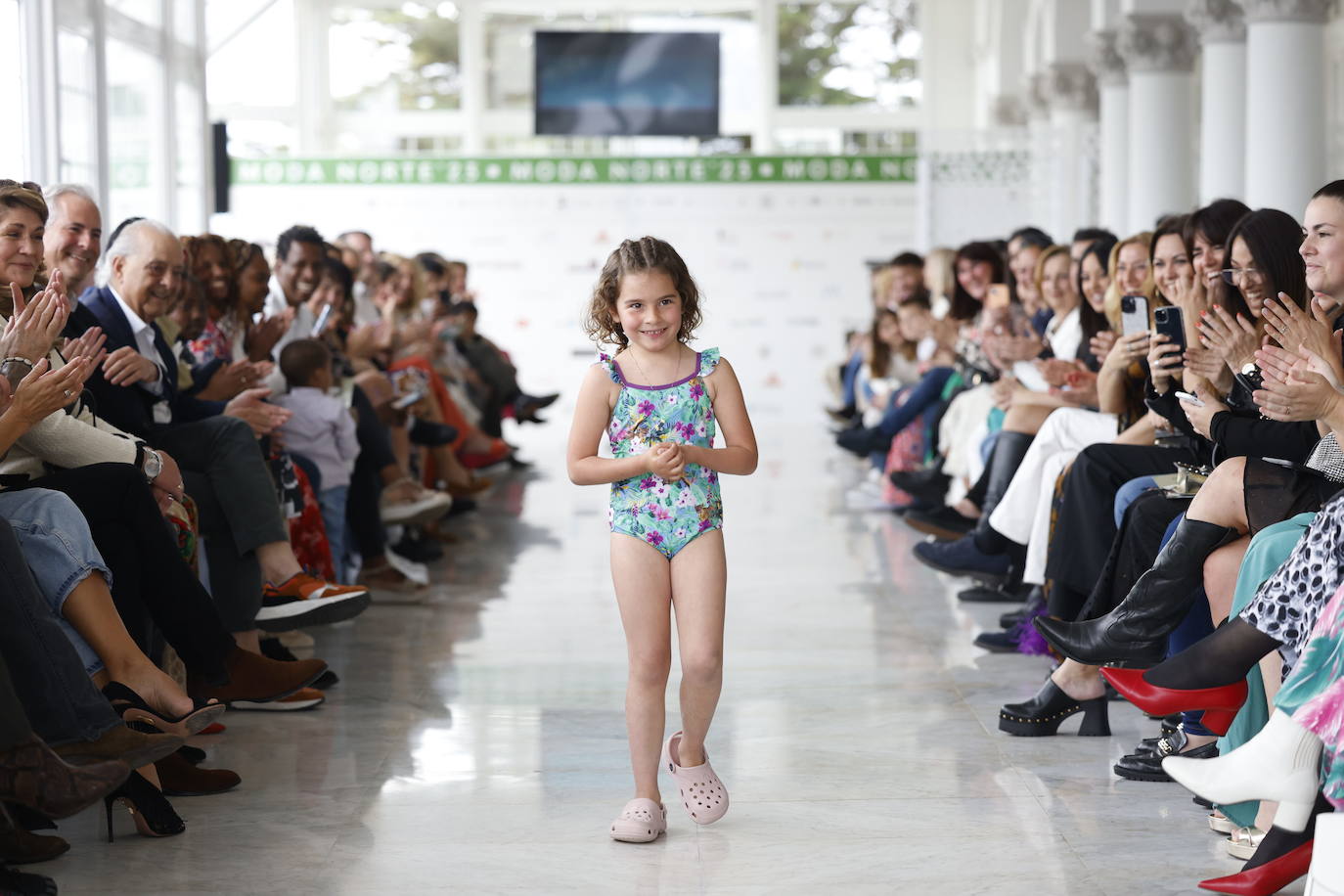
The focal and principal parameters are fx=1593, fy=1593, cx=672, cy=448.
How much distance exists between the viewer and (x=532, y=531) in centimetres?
772

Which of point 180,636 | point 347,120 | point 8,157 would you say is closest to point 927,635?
point 180,636

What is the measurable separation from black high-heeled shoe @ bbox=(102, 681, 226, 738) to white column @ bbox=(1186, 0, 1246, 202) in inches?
282

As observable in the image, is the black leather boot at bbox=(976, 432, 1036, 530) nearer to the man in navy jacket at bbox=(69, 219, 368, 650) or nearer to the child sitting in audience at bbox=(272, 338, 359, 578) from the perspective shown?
the child sitting in audience at bbox=(272, 338, 359, 578)

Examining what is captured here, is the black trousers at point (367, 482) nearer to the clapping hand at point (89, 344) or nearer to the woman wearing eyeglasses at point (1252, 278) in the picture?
the clapping hand at point (89, 344)

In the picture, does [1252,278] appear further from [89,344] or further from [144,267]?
[144,267]

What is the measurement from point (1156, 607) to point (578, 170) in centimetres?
1263

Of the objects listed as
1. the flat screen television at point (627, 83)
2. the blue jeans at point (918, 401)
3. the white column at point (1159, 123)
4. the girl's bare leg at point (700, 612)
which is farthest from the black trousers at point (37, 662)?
the flat screen television at point (627, 83)

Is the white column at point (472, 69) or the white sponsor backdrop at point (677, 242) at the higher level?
the white column at point (472, 69)

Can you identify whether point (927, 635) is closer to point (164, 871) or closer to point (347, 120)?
point (164, 871)

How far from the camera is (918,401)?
802 centimetres

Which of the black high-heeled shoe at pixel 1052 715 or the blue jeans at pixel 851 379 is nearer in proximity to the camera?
the black high-heeled shoe at pixel 1052 715

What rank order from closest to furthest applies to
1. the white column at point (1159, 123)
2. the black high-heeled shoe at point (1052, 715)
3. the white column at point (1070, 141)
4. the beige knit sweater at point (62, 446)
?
the beige knit sweater at point (62, 446) → the black high-heeled shoe at point (1052, 715) → the white column at point (1159, 123) → the white column at point (1070, 141)

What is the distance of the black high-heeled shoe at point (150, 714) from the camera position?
9.95 feet

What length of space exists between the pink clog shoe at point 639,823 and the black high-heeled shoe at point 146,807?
2.86ft
